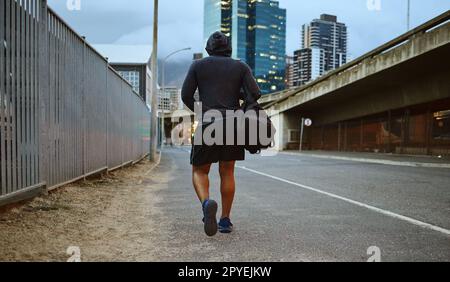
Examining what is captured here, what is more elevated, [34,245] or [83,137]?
[83,137]

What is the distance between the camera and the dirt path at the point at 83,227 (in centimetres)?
321

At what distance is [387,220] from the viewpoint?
4.72 metres

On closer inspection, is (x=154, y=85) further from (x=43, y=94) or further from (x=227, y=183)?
(x=227, y=183)

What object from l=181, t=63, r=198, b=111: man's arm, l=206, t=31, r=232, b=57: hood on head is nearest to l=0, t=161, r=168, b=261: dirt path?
l=181, t=63, r=198, b=111: man's arm

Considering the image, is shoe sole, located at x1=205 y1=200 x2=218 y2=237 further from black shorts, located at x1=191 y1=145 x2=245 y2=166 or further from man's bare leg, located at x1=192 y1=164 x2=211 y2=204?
black shorts, located at x1=191 y1=145 x2=245 y2=166

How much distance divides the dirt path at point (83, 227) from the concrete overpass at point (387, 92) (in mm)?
14059

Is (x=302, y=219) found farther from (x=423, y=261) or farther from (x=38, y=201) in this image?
(x=38, y=201)

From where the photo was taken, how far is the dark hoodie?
13.1 ft

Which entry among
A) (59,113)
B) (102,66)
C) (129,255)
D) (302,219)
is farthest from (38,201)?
(102,66)

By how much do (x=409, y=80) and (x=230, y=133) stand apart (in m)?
20.9

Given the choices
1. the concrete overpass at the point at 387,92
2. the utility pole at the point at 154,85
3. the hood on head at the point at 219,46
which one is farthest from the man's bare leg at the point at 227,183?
the utility pole at the point at 154,85

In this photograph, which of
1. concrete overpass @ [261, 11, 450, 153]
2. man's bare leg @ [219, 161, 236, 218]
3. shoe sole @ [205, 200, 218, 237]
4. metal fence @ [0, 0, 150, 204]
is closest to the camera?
shoe sole @ [205, 200, 218, 237]

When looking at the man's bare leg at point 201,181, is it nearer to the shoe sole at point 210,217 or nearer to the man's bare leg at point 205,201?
the man's bare leg at point 205,201

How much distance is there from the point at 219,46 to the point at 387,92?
22981mm
